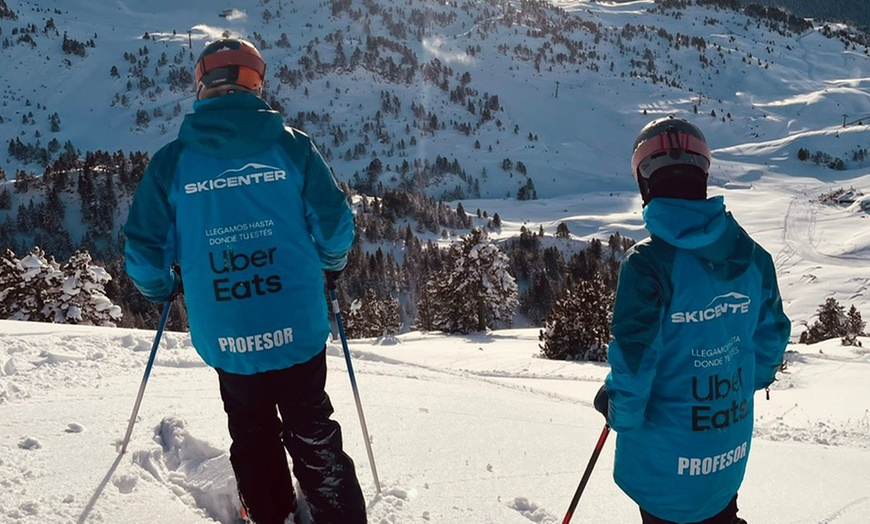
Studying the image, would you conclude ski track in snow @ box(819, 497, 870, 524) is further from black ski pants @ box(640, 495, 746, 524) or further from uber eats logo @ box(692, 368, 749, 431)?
→ uber eats logo @ box(692, 368, 749, 431)

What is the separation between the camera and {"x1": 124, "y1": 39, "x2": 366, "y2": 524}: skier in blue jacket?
2.88m

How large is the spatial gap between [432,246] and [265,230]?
4525 inches

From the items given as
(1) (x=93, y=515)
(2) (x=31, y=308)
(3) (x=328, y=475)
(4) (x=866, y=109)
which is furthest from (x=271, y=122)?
(4) (x=866, y=109)

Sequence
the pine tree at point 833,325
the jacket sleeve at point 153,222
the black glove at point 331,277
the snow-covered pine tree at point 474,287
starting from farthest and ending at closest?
the pine tree at point 833,325
the snow-covered pine tree at point 474,287
the black glove at point 331,277
the jacket sleeve at point 153,222

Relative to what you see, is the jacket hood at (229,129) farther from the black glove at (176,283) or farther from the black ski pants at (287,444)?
the black ski pants at (287,444)

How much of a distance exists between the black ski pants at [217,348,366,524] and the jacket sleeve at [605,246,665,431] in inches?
56.3

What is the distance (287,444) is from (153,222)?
4.22ft

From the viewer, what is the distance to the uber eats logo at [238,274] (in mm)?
2871

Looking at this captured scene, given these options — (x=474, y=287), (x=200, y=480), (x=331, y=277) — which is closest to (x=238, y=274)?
(x=331, y=277)

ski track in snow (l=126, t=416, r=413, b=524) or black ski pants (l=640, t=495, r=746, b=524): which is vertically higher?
black ski pants (l=640, t=495, r=746, b=524)

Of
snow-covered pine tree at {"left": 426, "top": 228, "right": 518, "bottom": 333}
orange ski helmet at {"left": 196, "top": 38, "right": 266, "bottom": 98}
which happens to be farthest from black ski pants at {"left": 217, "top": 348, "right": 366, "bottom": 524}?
snow-covered pine tree at {"left": 426, "top": 228, "right": 518, "bottom": 333}

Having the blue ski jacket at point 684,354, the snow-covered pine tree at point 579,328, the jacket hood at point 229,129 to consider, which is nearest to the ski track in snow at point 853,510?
the blue ski jacket at point 684,354

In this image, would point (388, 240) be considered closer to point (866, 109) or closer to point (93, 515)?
point (93, 515)

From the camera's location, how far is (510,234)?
13038 cm
